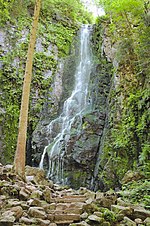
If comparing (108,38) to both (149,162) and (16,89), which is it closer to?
(16,89)

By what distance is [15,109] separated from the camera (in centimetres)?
1345

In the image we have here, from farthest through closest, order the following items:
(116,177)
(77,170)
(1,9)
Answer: (1,9) → (77,170) → (116,177)

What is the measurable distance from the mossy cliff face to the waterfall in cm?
113

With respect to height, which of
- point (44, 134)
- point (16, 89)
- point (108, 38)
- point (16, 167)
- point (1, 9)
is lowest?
point (16, 167)

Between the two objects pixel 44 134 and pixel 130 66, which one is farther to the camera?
pixel 44 134

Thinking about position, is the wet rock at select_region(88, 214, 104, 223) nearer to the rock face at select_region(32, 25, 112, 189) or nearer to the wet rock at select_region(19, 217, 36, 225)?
the wet rock at select_region(19, 217, 36, 225)

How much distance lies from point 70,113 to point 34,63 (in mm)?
4279

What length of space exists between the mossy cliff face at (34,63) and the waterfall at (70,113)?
1.13 meters

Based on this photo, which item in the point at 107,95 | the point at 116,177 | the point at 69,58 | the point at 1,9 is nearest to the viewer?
the point at 116,177

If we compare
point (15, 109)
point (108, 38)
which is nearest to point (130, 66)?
point (108, 38)

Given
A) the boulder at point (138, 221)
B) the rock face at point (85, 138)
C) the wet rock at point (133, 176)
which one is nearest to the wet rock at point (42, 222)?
the boulder at point (138, 221)

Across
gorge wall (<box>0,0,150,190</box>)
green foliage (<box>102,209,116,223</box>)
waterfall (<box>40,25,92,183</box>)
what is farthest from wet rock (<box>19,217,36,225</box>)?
waterfall (<box>40,25,92,183</box>)

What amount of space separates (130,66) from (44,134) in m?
5.05

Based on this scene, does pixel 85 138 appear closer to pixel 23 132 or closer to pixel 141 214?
pixel 23 132
